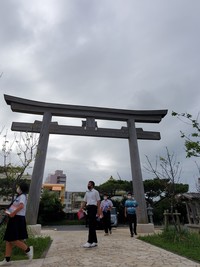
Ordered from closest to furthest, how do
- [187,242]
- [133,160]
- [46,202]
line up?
1. [187,242]
2. [133,160]
3. [46,202]

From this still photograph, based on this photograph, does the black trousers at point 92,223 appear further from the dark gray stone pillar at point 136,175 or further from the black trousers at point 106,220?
the dark gray stone pillar at point 136,175

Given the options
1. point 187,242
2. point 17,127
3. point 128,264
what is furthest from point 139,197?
point 128,264

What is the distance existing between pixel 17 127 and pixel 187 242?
8.40 m

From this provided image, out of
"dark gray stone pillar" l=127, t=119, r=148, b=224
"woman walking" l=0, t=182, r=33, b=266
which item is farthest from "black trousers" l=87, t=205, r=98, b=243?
"dark gray stone pillar" l=127, t=119, r=148, b=224

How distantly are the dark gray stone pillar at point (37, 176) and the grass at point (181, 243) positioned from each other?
15.7 feet

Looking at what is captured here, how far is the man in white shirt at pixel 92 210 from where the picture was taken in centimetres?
591

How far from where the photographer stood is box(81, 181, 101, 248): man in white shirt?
5910 mm

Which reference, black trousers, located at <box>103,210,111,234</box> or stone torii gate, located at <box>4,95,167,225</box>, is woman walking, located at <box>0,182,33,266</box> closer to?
black trousers, located at <box>103,210,111,234</box>

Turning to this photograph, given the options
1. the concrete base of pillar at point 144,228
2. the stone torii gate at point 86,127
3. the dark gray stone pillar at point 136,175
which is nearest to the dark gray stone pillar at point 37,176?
the stone torii gate at point 86,127

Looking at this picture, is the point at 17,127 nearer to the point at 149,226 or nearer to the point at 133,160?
the point at 133,160

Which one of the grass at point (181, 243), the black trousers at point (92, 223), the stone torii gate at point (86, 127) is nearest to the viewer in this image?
the grass at point (181, 243)

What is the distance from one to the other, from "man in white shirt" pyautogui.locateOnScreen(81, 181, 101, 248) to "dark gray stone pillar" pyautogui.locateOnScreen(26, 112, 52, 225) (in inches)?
181

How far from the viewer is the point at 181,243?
643 centimetres

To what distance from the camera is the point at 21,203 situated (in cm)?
464
